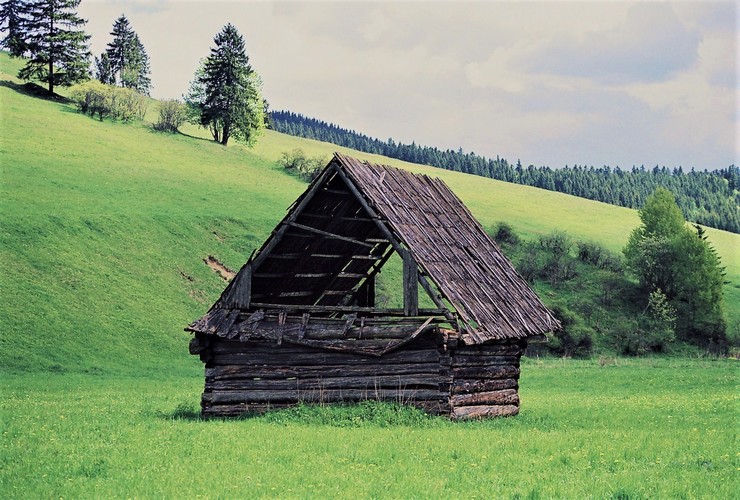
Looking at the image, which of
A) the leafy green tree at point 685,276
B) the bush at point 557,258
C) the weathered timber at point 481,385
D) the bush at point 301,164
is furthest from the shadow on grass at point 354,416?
the bush at point 301,164

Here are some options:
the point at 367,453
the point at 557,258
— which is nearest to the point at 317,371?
the point at 367,453

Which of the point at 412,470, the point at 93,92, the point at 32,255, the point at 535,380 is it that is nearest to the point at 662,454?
the point at 412,470

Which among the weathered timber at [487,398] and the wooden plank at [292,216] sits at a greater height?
the wooden plank at [292,216]

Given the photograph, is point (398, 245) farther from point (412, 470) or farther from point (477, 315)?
point (412, 470)

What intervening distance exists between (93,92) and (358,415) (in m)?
82.4

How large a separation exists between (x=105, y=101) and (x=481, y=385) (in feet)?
270

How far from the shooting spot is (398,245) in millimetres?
19312

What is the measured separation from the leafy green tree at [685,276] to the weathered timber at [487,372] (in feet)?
179

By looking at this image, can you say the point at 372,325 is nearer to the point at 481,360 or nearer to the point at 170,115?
the point at 481,360

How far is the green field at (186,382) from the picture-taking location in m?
11.9

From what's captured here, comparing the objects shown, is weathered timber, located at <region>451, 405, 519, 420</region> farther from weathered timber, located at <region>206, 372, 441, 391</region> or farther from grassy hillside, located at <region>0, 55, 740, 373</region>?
grassy hillside, located at <region>0, 55, 740, 373</region>

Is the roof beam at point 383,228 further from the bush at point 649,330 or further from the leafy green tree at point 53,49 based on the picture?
the leafy green tree at point 53,49

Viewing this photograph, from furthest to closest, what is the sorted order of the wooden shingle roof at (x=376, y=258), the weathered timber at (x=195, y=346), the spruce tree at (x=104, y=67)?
the spruce tree at (x=104, y=67) < the weathered timber at (x=195, y=346) < the wooden shingle roof at (x=376, y=258)

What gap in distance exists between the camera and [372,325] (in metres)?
20.8
